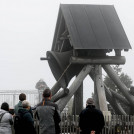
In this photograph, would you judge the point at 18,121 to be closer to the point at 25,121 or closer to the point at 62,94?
the point at 25,121

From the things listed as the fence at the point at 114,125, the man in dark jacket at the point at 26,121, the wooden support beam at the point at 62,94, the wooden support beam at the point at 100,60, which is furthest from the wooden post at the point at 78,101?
the man in dark jacket at the point at 26,121

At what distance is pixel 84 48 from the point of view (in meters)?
21.1

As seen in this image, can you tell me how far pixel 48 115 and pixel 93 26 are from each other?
1112 cm

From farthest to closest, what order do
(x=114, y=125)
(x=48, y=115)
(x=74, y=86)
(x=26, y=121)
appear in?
(x=74, y=86)
(x=114, y=125)
(x=26, y=121)
(x=48, y=115)

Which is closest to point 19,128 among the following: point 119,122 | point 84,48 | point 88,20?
point 119,122

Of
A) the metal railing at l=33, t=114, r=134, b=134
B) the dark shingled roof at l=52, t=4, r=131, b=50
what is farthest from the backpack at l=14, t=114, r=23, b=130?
the dark shingled roof at l=52, t=4, r=131, b=50

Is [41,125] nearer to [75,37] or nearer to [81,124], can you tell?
[81,124]

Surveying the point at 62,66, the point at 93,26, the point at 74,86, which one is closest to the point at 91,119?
the point at 74,86

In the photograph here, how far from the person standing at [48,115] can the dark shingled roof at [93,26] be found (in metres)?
9.27

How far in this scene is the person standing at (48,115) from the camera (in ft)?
38.7

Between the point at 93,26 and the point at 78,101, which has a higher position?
the point at 93,26

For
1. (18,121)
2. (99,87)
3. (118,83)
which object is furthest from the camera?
(118,83)

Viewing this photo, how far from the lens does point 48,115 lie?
11.8 metres

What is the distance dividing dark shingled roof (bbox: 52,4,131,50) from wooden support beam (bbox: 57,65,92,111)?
124cm
